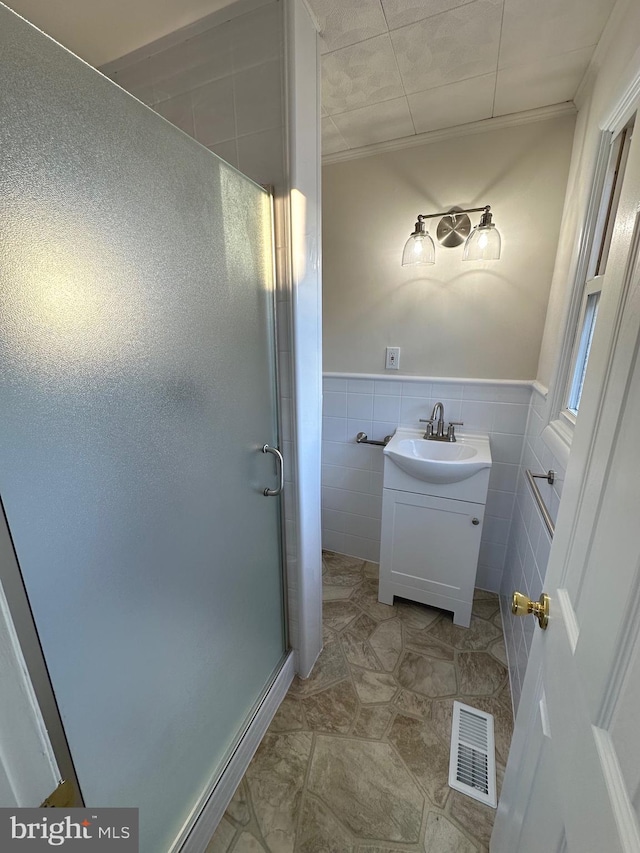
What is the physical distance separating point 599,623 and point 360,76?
1.75 m

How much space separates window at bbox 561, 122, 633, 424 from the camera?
1.08 meters

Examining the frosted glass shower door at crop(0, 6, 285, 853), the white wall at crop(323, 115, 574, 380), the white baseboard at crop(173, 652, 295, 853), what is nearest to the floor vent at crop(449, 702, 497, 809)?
→ the white baseboard at crop(173, 652, 295, 853)

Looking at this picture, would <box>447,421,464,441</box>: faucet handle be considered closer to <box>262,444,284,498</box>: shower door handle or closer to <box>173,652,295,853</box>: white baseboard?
<box>262,444,284,498</box>: shower door handle

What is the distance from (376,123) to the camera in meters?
1.52

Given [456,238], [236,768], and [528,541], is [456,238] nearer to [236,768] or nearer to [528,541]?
[528,541]

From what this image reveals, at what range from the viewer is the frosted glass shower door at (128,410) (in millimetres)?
513

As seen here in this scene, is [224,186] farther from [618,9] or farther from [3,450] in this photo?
[618,9]

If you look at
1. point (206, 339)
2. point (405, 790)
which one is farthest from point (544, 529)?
point (206, 339)

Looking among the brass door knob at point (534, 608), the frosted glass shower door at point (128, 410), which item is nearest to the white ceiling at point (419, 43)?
the frosted glass shower door at point (128, 410)

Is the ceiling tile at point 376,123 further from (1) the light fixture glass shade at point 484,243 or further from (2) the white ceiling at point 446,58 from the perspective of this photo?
(1) the light fixture glass shade at point 484,243

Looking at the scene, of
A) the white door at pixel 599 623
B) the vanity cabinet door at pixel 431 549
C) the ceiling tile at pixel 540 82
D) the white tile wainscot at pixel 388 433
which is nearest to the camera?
the white door at pixel 599 623

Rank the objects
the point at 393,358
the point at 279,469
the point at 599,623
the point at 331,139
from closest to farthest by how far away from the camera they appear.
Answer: the point at 599,623
the point at 279,469
the point at 331,139
the point at 393,358

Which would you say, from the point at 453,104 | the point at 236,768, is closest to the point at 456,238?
the point at 453,104

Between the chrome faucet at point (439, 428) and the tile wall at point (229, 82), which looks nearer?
the tile wall at point (229, 82)
